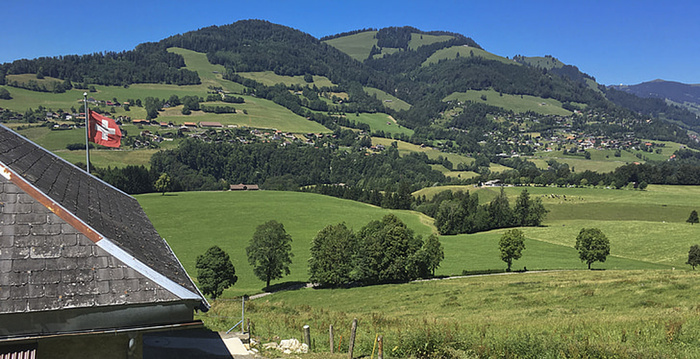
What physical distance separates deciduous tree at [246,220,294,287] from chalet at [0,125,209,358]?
5766 centimetres

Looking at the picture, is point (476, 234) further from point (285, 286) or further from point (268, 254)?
point (268, 254)

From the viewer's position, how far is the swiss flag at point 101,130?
22734 millimetres

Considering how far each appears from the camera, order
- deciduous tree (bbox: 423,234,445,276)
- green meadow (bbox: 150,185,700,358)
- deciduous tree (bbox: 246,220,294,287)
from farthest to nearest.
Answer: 1. deciduous tree (bbox: 423,234,445,276)
2. deciduous tree (bbox: 246,220,294,287)
3. green meadow (bbox: 150,185,700,358)

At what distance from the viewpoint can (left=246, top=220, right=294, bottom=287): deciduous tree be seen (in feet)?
218

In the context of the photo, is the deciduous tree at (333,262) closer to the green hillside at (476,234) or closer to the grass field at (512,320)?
the green hillside at (476,234)

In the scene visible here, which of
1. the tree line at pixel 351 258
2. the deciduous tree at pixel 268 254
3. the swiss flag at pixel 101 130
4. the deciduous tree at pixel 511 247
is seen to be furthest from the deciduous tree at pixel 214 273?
the deciduous tree at pixel 511 247

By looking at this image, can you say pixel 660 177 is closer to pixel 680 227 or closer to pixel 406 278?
pixel 680 227

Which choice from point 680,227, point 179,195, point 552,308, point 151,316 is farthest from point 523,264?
point 179,195

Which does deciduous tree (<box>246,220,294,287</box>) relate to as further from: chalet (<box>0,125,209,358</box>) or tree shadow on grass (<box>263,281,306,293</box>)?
chalet (<box>0,125,209,358</box>)

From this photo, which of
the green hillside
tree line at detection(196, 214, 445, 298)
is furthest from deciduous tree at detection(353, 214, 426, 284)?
the green hillside

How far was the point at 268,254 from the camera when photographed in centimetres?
6631

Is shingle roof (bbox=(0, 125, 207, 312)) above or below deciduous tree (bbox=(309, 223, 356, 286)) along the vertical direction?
above

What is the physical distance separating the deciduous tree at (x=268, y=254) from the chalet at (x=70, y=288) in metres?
57.7

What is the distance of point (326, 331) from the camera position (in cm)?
2414
